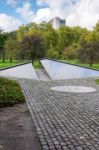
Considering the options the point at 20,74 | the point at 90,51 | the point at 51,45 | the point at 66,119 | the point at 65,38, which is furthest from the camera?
the point at 65,38

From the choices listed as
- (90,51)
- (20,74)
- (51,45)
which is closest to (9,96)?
(20,74)

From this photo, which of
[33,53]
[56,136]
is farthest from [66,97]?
[33,53]

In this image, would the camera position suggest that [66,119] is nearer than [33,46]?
Yes

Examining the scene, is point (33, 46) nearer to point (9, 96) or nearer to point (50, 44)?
point (50, 44)

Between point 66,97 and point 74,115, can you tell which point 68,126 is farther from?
point 66,97

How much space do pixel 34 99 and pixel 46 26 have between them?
4229 cm

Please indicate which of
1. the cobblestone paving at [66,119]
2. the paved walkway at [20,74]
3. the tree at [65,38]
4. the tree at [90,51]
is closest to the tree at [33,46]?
the tree at [90,51]

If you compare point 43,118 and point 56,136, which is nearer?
point 56,136

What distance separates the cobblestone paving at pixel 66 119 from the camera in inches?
187

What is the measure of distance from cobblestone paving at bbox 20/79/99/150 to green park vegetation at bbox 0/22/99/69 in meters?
21.2

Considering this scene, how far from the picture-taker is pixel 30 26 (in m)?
50.7

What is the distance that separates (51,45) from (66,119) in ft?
134

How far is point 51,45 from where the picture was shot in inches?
1842

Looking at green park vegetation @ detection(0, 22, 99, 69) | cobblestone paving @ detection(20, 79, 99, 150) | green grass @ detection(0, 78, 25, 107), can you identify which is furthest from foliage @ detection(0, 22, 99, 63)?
green grass @ detection(0, 78, 25, 107)
